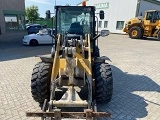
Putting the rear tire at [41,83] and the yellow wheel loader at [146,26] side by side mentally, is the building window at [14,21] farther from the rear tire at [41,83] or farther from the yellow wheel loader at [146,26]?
the rear tire at [41,83]

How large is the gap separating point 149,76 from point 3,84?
216 inches

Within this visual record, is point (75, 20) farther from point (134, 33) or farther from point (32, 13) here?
point (32, 13)

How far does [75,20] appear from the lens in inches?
212

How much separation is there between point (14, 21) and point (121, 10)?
617 inches

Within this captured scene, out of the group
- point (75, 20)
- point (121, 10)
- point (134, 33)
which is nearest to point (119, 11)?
point (121, 10)

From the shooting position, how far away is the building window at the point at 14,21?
15888 millimetres

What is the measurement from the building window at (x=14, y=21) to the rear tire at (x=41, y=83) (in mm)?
13327

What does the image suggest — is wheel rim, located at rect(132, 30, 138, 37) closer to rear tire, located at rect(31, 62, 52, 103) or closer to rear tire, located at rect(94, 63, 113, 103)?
rear tire, located at rect(94, 63, 113, 103)

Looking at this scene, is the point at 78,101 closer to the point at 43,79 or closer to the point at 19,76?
the point at 43,79

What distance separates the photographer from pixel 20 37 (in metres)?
17.1

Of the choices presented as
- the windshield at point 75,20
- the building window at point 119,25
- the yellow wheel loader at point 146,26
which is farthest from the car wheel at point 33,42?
the building window at point 119,25

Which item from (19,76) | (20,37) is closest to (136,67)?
(19,76)

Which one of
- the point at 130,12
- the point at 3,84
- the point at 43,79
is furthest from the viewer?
the point at 130,12

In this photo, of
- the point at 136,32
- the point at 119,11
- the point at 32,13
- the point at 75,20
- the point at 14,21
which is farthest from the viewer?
the point at 32,13
